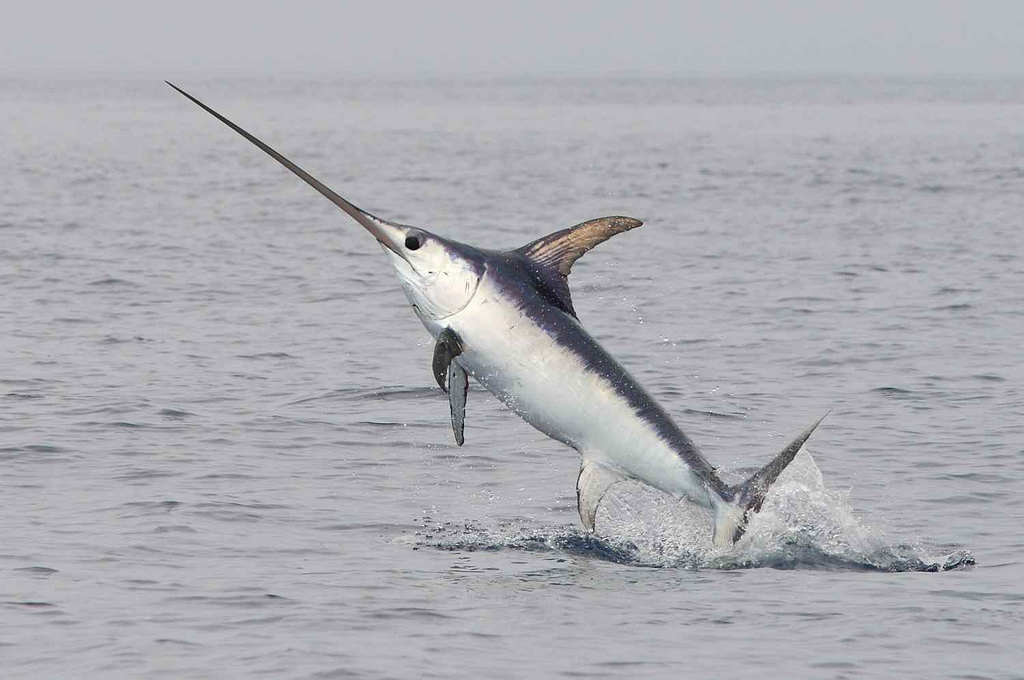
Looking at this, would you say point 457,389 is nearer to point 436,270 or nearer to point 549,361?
point 549,361

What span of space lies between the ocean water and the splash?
33mm

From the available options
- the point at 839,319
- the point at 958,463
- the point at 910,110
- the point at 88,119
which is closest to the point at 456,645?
the point at 958,463

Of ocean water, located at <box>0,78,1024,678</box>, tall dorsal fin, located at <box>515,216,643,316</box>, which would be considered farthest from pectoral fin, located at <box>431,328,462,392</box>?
ocean water, located at <box>0,78,1024,678</box>

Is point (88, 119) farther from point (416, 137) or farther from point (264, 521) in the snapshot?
point (264, 521)

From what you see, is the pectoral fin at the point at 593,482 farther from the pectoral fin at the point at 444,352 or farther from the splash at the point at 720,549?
the pectoral fin at the point at 444,352

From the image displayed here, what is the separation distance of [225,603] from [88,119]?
3241 inches

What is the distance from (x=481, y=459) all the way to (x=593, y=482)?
518cm

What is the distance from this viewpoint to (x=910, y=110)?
11531 centimetres

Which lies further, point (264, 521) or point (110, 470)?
point (110, 470)

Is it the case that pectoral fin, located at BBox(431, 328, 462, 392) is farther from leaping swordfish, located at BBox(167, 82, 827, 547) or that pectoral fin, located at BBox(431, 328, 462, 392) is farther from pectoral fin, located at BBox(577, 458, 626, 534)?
pectoral fin, located at BBox(577, 458, 626, 534)

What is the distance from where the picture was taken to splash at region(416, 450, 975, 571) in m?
12.2

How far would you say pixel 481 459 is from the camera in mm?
16266

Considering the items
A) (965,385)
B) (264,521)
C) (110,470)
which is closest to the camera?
(264,521)

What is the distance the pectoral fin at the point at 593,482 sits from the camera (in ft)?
36.4
